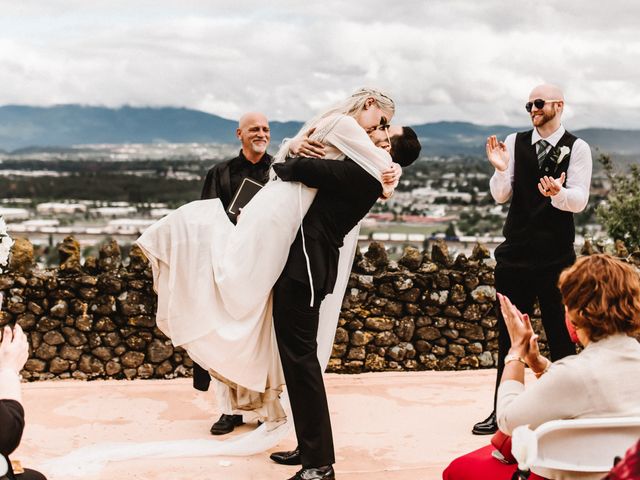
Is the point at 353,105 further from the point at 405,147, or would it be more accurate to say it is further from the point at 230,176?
the point at 230,176

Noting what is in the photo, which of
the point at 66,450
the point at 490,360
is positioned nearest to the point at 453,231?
the point at 490,360

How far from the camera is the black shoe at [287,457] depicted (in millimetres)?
4258

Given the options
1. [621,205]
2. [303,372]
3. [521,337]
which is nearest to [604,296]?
[521,337]

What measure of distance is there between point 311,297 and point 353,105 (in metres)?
0.96

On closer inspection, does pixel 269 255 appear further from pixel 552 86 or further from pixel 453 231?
pixel 453 231

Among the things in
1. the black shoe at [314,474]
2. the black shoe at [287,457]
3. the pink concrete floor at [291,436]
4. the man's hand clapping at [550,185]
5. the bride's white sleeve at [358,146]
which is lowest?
the pink concrete floor at [291,436]

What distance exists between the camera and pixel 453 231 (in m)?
34.8

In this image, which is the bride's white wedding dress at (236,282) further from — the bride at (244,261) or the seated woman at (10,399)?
the seated woman at (10,399)

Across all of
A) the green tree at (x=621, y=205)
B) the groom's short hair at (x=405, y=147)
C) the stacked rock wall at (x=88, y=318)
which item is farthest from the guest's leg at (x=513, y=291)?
the green tree at (x=621, y=205)

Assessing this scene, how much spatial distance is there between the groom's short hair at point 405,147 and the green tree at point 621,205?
24.7 ft

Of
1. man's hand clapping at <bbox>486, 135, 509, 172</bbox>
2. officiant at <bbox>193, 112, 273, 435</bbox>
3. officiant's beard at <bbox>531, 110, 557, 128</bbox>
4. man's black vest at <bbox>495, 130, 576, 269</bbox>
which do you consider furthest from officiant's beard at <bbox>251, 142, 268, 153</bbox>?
officiant's beard at <bbox>531, 110, 557, 128</bbox>

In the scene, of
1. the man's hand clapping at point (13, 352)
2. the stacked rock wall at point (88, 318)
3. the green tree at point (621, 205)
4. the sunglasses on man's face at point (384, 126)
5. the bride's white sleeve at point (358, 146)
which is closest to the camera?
the man's hand clapping at point (13, 352)

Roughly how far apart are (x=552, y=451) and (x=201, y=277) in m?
2.20

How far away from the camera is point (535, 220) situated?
15.4 ft
